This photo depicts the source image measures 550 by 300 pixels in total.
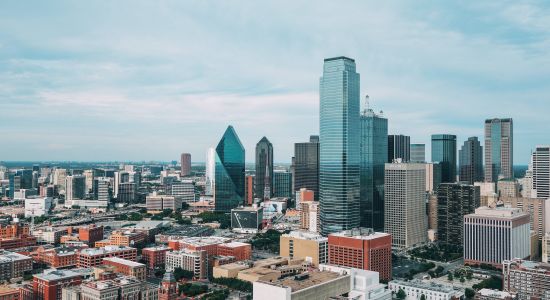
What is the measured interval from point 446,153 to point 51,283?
74.2m

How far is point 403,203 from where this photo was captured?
54875 mm

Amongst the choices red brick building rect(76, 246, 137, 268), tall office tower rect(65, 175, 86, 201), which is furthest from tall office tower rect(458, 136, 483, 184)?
red brick building rect(76, 246, 137, 268)

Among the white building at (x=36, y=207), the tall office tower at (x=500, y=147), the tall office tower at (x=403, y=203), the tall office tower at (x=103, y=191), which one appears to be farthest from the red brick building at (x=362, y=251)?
the tall office tower at (x=500, y=147)

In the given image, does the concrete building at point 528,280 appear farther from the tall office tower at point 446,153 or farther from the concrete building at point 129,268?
the tall office tower at point 446,153

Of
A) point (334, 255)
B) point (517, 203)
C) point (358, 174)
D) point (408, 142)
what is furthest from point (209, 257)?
point (408, 142)

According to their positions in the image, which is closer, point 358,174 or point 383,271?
point 383,271

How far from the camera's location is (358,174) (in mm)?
53062

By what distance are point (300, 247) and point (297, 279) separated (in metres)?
14.0

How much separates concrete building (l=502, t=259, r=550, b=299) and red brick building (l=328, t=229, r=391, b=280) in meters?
8.84

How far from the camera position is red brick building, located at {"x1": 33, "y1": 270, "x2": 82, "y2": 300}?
32094 millimetres

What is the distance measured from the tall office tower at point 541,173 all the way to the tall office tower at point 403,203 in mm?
19021

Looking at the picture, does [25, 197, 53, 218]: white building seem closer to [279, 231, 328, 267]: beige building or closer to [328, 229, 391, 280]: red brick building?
[279, 231, 328, 267]: beige building

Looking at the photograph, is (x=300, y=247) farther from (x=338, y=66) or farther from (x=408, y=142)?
(x=408, y=142)

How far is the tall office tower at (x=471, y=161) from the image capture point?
98.4 metres
